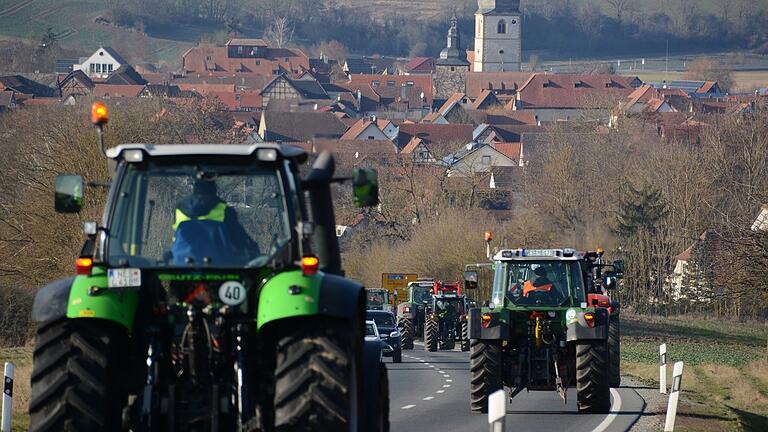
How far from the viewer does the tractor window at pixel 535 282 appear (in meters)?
21.0

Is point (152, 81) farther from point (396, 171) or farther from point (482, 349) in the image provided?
point (482, 349)

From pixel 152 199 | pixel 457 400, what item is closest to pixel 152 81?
pixel 457 400

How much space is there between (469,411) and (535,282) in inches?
82.4

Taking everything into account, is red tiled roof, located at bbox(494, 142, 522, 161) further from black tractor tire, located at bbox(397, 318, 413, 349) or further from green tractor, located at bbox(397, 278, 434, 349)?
black tractor tire, located at bbox(397, 318, 413, 349)

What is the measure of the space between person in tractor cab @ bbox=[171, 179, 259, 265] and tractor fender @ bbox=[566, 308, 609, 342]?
10.1 meters

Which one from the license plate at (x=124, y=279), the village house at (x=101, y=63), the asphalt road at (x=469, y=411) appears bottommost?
the asphalt road at (x=469, y=411)

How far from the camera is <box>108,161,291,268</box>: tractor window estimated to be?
32.1 ft

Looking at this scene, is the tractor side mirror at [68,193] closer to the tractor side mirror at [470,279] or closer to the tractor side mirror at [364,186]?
the tractor side mirror at [364,186]

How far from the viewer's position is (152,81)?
173 m

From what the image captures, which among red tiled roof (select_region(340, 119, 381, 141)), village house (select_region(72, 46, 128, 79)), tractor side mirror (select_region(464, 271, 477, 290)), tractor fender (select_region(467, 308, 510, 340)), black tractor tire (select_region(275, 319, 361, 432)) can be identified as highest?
village house (select_region(72, 46, 128, 79))

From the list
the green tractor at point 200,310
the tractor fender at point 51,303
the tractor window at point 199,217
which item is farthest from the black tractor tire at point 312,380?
the tractor fender at point 51,303

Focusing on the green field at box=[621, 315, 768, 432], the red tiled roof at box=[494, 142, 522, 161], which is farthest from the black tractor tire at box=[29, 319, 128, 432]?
the red tiled roof at box=[494, 142, 522, 161]

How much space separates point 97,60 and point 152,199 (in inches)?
7456

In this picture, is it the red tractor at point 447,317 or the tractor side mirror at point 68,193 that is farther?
the red tractor at point 447,317
